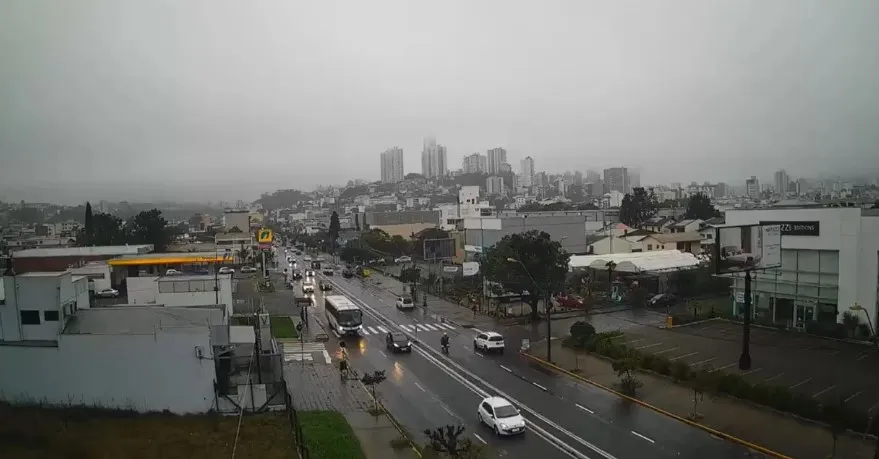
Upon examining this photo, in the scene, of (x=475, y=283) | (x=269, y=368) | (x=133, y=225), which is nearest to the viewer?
(x=269, y=368)

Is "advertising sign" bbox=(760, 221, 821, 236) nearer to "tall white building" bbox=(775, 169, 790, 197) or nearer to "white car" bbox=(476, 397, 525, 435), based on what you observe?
"white car" bbox=(476, 397, 525, 435)

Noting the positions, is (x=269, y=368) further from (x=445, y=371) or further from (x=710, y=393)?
(x=710, y=393)

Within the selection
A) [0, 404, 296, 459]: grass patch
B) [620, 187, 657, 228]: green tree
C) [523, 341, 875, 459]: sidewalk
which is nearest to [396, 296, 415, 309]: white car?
[523, 341, 875, 459]: sidewalk

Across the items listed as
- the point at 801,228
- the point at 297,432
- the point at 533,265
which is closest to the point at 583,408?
the point at 297,432

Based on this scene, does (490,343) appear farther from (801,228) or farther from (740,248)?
(801,228)

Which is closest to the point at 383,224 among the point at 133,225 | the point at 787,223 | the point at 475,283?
the point at 133,225

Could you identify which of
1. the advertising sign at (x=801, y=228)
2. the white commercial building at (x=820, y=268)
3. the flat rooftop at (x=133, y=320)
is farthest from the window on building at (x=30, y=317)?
the white commercial building at (x=820, y=268)

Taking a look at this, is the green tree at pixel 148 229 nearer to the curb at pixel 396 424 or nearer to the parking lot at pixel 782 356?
the curb at pixel 396 424
